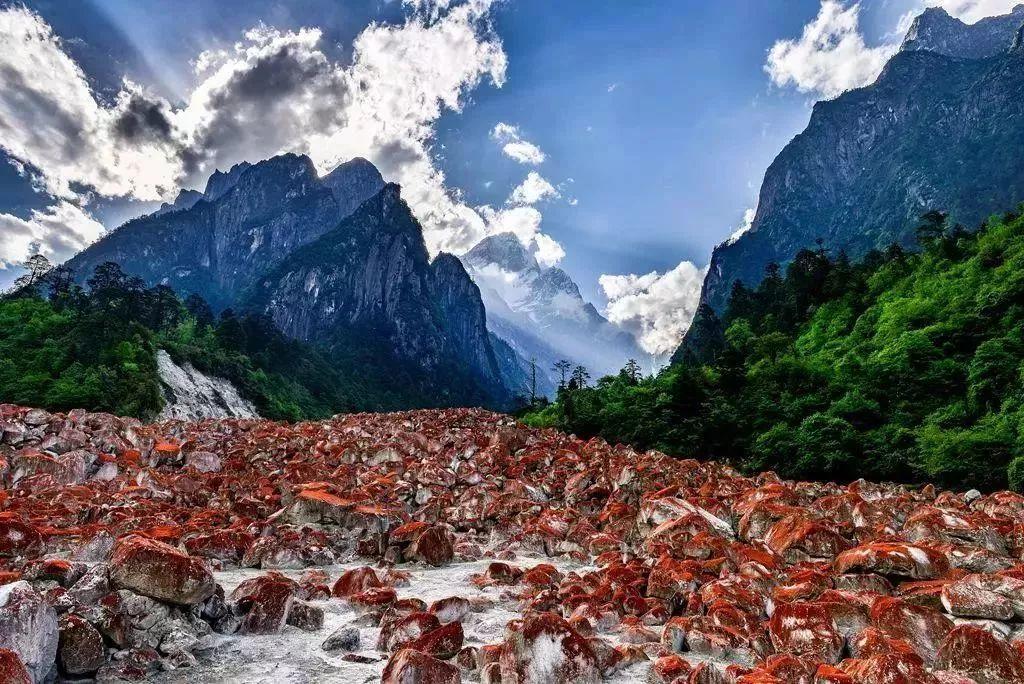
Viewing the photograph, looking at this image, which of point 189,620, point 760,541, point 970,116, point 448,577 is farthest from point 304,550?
point 970,116

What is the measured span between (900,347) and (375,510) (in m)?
34.3

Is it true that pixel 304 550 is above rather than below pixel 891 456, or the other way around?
below

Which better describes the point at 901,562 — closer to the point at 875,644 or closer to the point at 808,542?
the point at 808,542

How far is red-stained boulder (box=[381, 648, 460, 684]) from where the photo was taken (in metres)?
4.56

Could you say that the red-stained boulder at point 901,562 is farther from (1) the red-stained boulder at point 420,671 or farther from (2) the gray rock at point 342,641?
(2) the gray rock at point 342,641

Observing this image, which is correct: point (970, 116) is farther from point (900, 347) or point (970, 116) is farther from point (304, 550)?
point (304, 550)

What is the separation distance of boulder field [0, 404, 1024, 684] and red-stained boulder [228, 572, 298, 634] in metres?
0.02

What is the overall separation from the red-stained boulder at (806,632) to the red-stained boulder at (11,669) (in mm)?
6356

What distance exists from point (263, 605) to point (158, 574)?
3.85 feet

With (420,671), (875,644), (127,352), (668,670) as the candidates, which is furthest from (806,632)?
(127,352)

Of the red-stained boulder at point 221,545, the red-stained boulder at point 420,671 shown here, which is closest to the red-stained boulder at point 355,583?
the red-stained boulder at point 221,545

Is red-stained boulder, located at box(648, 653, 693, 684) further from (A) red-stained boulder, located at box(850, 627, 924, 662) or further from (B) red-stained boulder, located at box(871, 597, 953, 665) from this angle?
(B) red-stained boulder, located at box(871, 597, 953, 665)

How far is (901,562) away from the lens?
7.00 m

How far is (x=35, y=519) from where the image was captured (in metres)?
8.66
